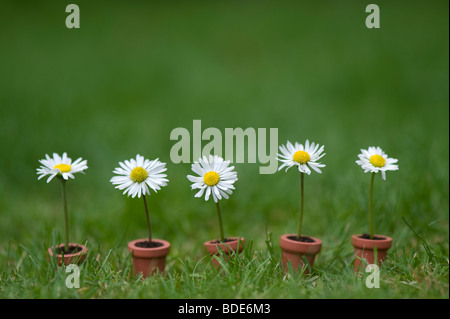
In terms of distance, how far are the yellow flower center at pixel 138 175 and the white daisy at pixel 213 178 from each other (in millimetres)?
189

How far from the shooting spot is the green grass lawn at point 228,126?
1.85 meters

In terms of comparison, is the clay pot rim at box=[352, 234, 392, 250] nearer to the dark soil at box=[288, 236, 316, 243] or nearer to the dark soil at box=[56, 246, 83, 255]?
the dark soil at box=[288, 236, 316, 243]

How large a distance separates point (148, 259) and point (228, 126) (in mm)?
2996

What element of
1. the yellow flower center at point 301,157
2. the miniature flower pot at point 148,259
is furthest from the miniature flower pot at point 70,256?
the yellow flower center at point 301,157

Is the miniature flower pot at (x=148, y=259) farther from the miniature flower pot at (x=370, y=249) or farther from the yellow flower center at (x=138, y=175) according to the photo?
the miniature flower pot at (x=370, y=249)

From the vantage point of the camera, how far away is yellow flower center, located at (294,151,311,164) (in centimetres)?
180

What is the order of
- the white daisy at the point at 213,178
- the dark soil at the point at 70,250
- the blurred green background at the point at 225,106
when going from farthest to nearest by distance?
the blurred green background at the point at 225,106
the dark soil at the point at 70,250
the white daisy at the point at 213,178

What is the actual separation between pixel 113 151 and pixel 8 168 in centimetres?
92

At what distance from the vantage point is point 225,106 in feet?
17.8

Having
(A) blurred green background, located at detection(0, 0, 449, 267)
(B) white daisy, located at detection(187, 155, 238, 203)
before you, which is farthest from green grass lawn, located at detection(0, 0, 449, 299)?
(B) white daisy, located at detection(187, 155, 238, 203)

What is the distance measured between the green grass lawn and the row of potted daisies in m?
0.08

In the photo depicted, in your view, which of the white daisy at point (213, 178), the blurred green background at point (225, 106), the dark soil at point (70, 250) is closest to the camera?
the white daisy at point (213, 178)

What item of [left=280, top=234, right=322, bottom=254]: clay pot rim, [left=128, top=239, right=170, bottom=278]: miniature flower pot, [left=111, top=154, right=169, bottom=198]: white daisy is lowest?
[left=128, top=239, right=170, bottom=278]: miniature flower pot

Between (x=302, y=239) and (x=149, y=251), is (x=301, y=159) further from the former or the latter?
(x=149, y=251)
